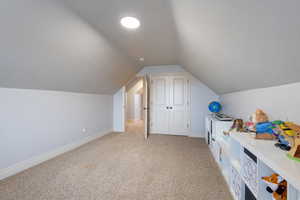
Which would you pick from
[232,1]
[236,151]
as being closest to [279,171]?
[236,151]

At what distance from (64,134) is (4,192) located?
135 centimetres

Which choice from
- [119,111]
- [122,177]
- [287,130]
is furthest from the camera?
[119,111]

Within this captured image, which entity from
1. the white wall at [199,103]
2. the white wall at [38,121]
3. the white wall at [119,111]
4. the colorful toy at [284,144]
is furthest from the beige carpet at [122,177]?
the white wall at [119,111]

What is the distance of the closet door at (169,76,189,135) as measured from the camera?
4.31 meters

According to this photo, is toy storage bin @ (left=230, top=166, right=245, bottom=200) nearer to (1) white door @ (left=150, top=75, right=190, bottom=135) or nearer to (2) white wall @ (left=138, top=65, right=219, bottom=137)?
(2) white wall @ (left=138, top=65, right=219, bottom=137)

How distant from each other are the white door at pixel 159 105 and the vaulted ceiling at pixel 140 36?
1738 millimetres

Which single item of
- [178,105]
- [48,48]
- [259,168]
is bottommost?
[259,168]

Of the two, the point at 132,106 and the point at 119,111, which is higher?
the point at 132,106

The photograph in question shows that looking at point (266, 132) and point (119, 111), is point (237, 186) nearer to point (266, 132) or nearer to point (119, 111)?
point (266, 132)

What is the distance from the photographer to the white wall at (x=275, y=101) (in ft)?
3.81

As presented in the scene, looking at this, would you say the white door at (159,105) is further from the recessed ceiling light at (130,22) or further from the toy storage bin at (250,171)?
the toy storage bin at (250,171)

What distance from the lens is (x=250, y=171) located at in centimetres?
114

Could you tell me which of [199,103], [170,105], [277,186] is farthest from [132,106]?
[277,186]

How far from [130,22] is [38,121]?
93.2 inches
